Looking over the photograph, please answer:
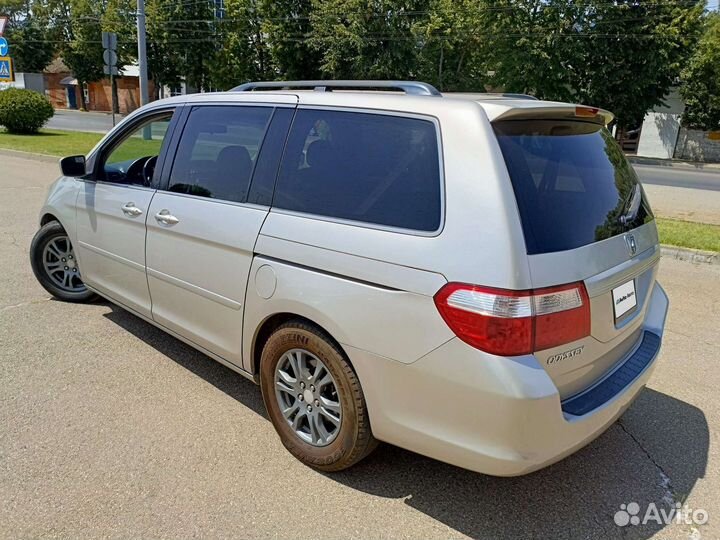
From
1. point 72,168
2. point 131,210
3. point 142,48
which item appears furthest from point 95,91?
point 131,210

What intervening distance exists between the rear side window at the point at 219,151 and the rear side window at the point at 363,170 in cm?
32

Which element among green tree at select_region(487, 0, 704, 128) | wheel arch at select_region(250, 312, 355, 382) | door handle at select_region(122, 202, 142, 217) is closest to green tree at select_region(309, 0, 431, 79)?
green tree at select_region(487, 0, 704, 128)

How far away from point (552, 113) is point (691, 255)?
5549mm

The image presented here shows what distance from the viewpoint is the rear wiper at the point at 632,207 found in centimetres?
267

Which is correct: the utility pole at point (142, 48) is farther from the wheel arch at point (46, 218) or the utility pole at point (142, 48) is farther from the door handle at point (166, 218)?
the door handle at point (166, 218)

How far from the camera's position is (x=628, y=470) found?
2.87 m

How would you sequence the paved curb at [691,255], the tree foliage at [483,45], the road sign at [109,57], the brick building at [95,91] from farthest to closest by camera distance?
the brick building at [95,91]
the tree foliage at [483,45]
the road sign at [109,57]
the paved curb at [691,255]

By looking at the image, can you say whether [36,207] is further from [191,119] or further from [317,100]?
[317,100]

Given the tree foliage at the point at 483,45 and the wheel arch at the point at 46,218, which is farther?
the tree foliage at the point at 483,45

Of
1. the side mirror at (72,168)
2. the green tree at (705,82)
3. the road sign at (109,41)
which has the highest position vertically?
the green tree at (705,82)

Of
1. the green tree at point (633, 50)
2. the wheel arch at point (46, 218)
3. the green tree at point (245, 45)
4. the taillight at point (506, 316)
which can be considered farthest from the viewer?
the green tree at point (245, 45)

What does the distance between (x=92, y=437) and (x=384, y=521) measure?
5.49ft

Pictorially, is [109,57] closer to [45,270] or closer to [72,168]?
[45,270]

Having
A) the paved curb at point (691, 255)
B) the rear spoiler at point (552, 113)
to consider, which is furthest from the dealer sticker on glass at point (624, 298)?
the paved curb at point (691, 255)
